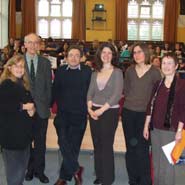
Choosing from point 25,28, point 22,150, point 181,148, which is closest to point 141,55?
point 181,148

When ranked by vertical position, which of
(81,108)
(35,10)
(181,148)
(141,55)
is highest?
(35,10)

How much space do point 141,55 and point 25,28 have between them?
1689 cm

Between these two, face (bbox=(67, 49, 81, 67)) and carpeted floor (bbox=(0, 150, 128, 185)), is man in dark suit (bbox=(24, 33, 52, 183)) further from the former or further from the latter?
carpeted floor (bbox=(0, 150, 128, 185))

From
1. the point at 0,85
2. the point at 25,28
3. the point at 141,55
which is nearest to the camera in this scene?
the point at 0,85

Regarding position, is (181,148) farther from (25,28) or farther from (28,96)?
(25,28)

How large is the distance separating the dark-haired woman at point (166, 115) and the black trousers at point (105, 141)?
0.39m

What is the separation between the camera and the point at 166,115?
3686 mm

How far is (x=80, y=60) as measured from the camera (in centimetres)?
427

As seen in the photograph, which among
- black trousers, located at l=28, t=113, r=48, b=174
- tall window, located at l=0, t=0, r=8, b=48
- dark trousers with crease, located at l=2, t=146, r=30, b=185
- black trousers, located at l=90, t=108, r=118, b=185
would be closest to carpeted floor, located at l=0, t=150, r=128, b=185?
black trousers, located at l=28, t=113, r=48, b=174

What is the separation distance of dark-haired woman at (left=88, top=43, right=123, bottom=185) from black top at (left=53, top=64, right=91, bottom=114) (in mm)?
122

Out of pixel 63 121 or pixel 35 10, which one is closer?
pixel 63 121

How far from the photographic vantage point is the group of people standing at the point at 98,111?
353cm

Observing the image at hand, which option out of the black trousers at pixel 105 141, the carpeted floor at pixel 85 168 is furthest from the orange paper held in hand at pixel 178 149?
the carpeted floor at pixel 85 168

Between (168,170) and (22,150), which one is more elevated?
(22,150)
